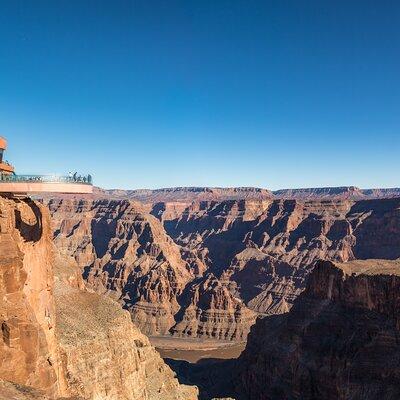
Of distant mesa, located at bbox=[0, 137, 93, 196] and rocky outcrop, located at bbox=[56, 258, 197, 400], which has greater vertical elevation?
distant mesa, located at bbox=[0, 137, 93, 196]

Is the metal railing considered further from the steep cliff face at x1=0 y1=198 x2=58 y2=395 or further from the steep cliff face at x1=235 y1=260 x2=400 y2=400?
the steep cliff face at x1=235 y1=260 x2=400 y2=400

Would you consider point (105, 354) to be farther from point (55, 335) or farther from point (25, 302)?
point (25, 302)

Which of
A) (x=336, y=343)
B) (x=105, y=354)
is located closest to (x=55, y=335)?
(x=105, y=354)

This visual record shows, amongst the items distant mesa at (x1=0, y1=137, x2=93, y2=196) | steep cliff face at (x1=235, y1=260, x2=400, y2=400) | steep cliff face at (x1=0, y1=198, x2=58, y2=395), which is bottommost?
steep cliff face at (x1=235, y1=260, x2=400, y2=400)

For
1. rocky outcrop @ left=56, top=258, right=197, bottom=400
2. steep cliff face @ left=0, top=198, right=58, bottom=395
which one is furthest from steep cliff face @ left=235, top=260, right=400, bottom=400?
steep cliff face @ left=0, top=198, right=58, bottom=395

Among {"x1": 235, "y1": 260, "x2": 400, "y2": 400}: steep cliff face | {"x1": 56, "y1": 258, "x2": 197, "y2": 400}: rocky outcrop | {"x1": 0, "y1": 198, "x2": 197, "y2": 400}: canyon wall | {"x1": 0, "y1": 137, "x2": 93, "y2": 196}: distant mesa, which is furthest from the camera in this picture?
{"x1": 235, "y1": 260, "x2": 400, "y2": 400}: steep cliff face
